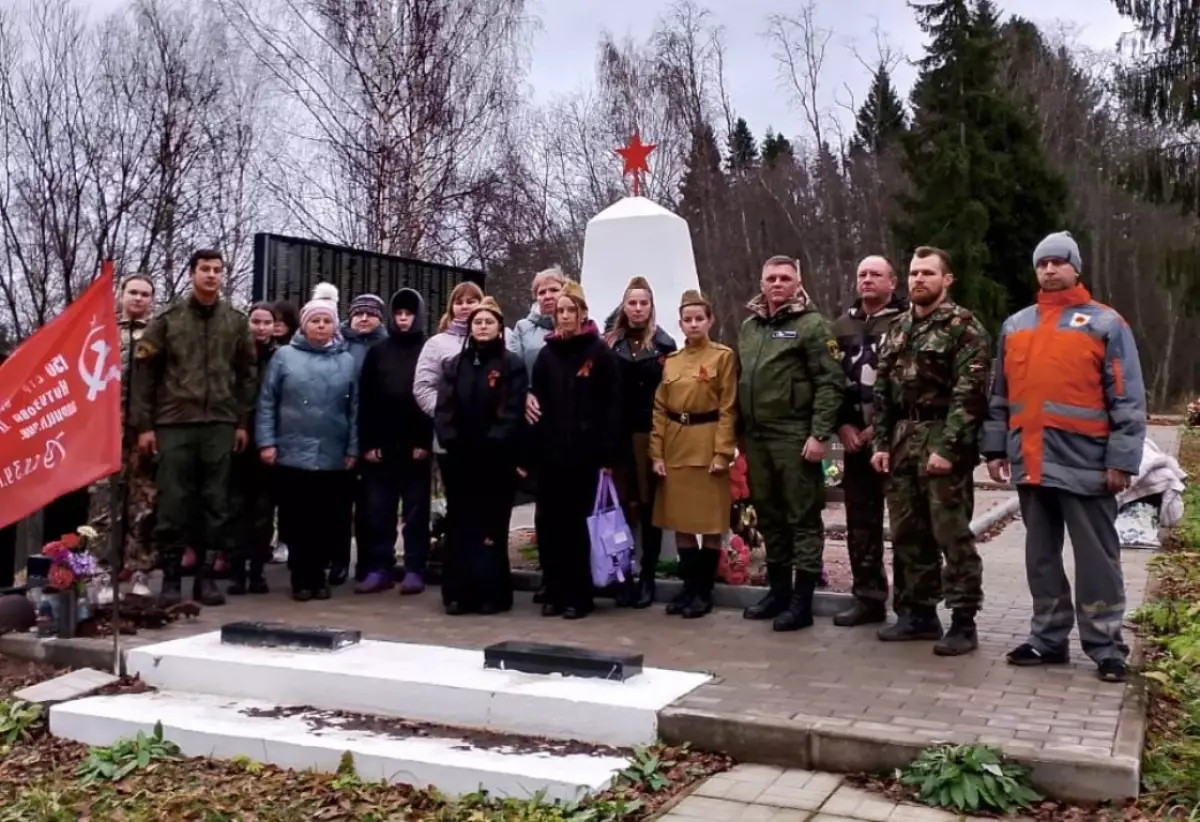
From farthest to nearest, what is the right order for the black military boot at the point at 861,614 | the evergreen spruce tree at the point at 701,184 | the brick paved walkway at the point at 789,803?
the evergreen spruce tree at the point at 701,184 < the black military boot at the point at 861,614 < the brick paved walkway at the point at 789,803

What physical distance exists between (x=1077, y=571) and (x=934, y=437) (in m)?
0.88

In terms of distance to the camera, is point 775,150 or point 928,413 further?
point 775,150

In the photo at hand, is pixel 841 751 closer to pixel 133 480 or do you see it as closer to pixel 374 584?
pixel 374 584

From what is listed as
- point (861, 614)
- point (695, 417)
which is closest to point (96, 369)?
point (695, 417)

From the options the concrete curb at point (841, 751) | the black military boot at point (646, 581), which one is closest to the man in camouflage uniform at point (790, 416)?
the black military boot at point (646, 581)

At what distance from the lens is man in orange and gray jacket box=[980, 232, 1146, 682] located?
16.3 ft

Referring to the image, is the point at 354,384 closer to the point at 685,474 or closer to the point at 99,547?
the point at 99,547

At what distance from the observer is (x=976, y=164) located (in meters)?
31.0

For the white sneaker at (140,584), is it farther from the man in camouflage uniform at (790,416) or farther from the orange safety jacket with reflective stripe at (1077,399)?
the orange safety jacket with reflective stripe at (1077,399)

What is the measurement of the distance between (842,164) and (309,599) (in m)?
32.5

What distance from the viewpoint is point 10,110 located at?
20016mm

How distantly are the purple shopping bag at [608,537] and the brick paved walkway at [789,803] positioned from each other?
88.3 inches

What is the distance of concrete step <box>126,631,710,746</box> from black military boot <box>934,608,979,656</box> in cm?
129

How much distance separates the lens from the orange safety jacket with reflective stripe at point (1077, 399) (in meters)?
4.95
